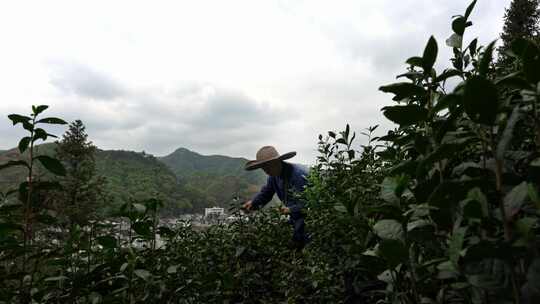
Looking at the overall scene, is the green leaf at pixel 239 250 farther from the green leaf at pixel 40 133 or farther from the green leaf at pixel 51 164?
the green leaf at pixel 40 133

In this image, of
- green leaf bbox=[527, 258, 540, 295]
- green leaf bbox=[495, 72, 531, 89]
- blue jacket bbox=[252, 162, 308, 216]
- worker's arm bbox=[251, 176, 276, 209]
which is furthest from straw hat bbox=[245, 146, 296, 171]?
green leaf bbox=[527, 258, 540, 295]

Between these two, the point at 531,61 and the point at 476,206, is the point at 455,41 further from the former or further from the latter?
the point at 476,206

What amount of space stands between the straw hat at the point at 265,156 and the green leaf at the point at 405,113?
422 cm

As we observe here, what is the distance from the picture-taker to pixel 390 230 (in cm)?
137

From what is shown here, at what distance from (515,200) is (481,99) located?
11.0 inches

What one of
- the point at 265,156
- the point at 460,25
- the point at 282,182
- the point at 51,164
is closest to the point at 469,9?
the point at 460,25

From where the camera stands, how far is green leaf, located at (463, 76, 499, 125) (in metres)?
1.01

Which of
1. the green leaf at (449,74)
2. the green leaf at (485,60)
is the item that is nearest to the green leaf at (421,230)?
the green leaf at (485,60)

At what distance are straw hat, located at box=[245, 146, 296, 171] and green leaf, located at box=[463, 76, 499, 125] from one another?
4.50 m

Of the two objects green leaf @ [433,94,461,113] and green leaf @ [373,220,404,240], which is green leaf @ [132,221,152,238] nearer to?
green leaf @ [373,220,404,240]

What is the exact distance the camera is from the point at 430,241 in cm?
135

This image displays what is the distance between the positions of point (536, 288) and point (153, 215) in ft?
7.56

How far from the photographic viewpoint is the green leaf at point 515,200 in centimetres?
101

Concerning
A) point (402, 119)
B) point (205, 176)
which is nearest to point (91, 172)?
point (402, 119)
